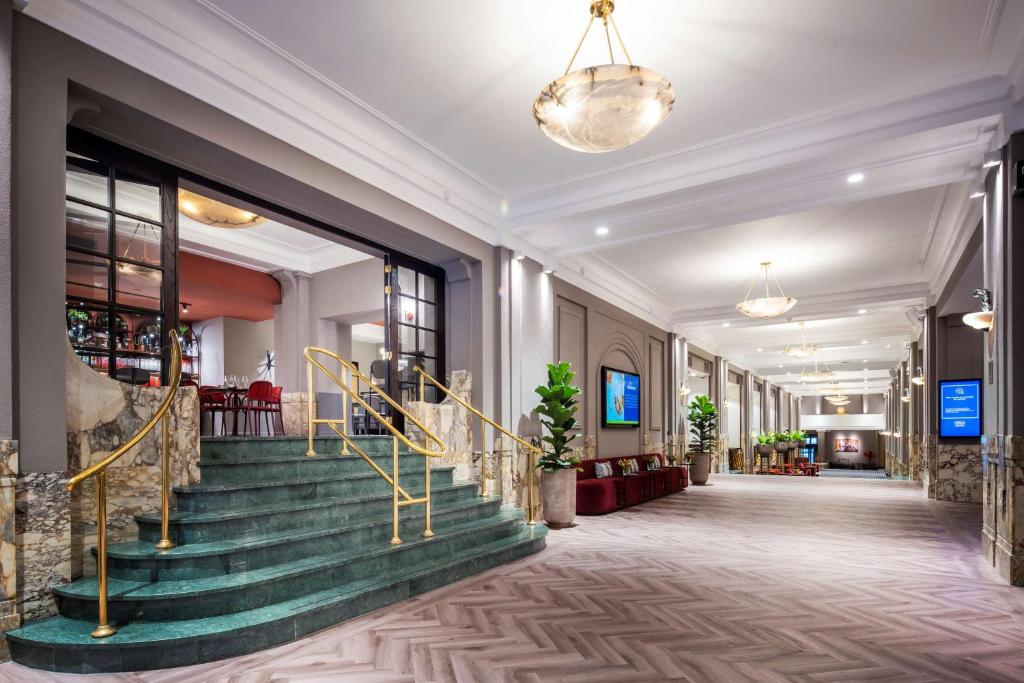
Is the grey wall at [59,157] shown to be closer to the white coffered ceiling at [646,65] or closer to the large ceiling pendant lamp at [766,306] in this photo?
the white coffered ceiling at [646,65]

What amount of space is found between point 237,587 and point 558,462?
167 inches

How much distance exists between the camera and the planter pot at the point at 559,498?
686cm

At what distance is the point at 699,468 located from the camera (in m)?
12.5

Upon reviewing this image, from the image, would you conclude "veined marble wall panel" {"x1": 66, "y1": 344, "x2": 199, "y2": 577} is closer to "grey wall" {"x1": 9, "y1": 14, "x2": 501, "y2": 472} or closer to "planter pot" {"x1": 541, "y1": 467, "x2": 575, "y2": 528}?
"grey wall" {"x1": 9, "y1": 14, "x2": 501, "y2": 472}

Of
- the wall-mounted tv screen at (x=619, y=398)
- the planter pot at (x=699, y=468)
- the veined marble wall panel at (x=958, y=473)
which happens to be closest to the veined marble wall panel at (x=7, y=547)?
the wall-mounted tv screen at (x=619, y=398)

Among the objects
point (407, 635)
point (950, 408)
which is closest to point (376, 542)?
point (407, 635)

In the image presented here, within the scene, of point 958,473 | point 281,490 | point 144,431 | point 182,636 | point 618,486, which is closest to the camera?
point 182,636

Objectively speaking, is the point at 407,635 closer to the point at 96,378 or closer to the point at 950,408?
the point at 96,378

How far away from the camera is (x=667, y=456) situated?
40.7 feet

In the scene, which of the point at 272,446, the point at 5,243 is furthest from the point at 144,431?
the point at 272,446

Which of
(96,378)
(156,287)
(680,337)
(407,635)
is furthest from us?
(680,337)

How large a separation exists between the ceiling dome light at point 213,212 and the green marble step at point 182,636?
4.42 metres

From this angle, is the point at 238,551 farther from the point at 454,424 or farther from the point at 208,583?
the point at 454,424

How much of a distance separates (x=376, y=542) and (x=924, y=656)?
3.30 meters
